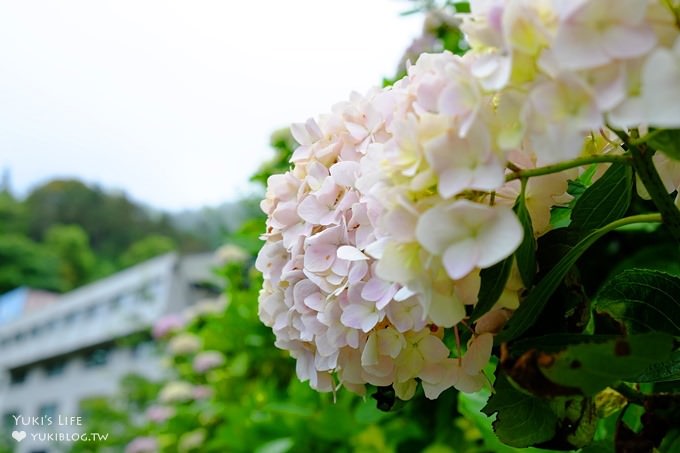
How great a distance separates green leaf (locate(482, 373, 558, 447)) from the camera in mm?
302

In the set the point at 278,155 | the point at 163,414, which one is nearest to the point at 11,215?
the point at 163,414

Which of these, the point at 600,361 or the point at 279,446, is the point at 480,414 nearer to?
the point at 600,361

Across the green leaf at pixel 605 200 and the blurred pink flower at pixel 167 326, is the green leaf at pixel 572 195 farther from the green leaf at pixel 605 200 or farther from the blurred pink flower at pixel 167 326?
the blurred pink flower at pixel 167 326

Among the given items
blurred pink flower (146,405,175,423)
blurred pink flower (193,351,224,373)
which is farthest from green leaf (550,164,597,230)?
blurred pink flower (146,405,175,423)

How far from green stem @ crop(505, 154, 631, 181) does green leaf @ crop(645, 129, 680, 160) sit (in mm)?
24

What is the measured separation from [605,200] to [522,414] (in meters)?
0.11

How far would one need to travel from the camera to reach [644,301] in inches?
12.6

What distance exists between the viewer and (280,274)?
0.34 meters

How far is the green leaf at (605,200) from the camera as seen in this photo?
0.97ft

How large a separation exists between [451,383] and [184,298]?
6237 millimetres

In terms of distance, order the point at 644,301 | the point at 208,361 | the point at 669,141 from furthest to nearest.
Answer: the point at 208,361, the point at 644,301, the point at 669,141

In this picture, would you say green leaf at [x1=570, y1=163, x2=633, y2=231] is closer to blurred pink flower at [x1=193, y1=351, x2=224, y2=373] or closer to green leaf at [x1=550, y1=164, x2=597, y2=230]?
green leaf at [x1=550, y1=164, x2=597, y2=230]

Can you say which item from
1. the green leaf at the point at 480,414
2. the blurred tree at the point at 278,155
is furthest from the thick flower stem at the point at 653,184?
the blurred tree at the point at 278,155

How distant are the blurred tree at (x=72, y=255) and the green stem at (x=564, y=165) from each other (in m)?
11.3
